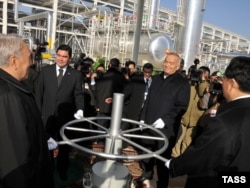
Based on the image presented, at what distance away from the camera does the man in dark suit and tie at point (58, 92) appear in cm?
309

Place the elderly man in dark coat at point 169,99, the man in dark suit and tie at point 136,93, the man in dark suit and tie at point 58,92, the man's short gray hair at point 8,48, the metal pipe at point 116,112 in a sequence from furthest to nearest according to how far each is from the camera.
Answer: the man in dark suit and tie at point 136,93 < the man in dark suit and tie at point 58,92 < the elderly man in dark coat at point 169,99 < the metal pipe at point 116,112 < the man's short gray hair at point 8,48

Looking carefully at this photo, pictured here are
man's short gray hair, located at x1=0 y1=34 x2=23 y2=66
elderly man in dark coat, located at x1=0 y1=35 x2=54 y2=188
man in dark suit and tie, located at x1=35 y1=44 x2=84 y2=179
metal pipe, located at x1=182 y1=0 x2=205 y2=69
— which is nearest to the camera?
elderly man in dark coat, located at x1=0 y1=35 x2=54 y2=188

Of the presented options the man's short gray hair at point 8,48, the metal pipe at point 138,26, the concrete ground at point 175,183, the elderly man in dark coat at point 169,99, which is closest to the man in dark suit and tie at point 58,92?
the elderly man in dark coat at point 169,99

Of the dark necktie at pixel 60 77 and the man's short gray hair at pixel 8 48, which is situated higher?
the man's short gray hair at pixel 8 48

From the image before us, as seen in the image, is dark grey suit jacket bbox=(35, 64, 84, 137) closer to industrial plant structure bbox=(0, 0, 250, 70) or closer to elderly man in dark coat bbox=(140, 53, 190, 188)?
elderly man in dark coat bbox=(140, 53, 190, 188)

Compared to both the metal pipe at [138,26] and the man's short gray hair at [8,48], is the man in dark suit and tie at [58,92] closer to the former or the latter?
the man's short gray hair at [8,48]

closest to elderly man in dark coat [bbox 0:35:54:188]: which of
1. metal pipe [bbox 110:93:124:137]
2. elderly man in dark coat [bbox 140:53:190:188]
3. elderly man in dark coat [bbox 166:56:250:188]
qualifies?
metal pipe [bbox 110:93:124:137]

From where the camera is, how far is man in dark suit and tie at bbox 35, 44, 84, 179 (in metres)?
3.09

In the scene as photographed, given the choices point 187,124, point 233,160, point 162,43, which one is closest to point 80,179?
point 187,124

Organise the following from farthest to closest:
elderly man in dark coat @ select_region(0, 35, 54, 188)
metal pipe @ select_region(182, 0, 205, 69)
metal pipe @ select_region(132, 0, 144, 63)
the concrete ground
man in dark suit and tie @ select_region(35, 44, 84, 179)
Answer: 1. metal pipe @ select_region(182, 0, 205, 69)
2. metal pipe @ select_region(132, 0, 144, 63)
3. the concrete ground
4. man in dark suit and tie @ select_region(35, 44, 84, 179)
5. elderly man in dark coat @ select_region(0, 35, 54, 188)

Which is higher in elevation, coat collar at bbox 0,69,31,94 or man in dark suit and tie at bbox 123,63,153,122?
coat collar at bbox 0,69,31,94

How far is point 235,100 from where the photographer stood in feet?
4.87

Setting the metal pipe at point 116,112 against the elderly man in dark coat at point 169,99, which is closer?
the metal pipe at point 116,112

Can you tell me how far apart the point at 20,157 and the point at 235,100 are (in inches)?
49.7
